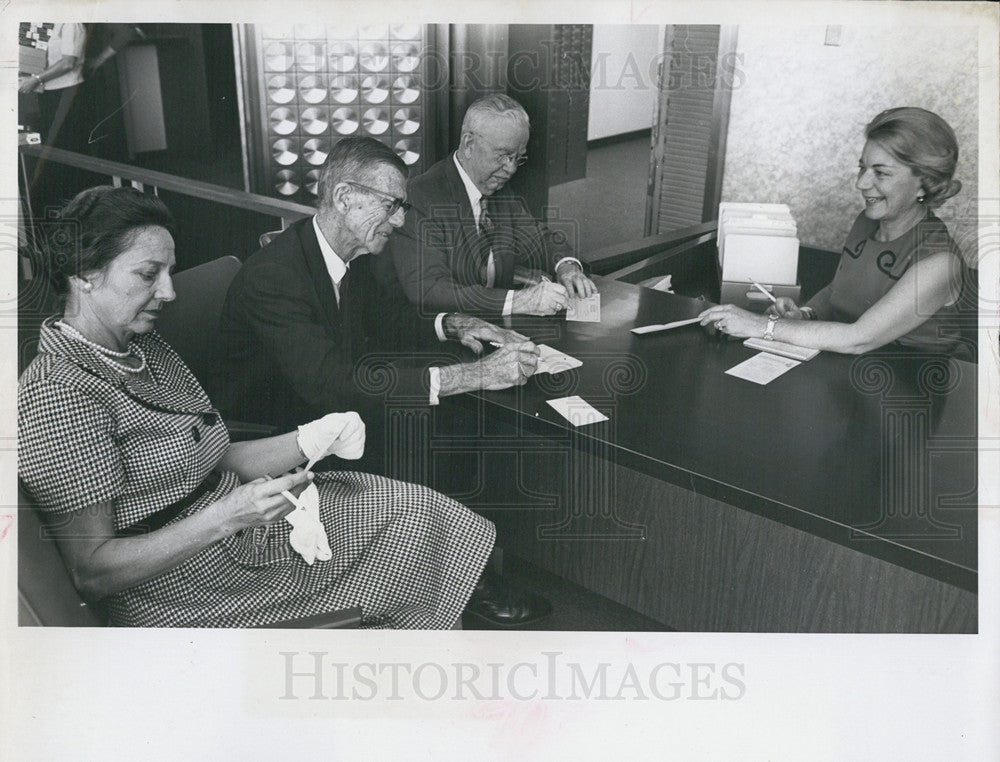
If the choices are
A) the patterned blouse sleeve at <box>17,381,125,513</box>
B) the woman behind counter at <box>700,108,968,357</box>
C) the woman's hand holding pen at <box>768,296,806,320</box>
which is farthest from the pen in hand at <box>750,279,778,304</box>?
the patterned blouse sleeve at <box>17,381,125,513</box>

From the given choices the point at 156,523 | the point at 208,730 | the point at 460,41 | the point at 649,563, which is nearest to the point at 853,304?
the point at 649,563

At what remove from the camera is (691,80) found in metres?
2.20

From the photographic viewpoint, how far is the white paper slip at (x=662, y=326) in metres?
2.36

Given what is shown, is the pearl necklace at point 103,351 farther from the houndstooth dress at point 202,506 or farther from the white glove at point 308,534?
the white glove at point 308,534

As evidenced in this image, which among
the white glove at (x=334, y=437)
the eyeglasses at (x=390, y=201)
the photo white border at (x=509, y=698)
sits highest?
the eyeglasses at (x=390, y=201)

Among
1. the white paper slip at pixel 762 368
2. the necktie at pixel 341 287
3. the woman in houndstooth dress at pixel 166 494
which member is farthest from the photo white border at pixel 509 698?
the necktie at pixel 341 287

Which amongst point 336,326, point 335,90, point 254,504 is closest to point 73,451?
point 254,504

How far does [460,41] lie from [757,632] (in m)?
1.57

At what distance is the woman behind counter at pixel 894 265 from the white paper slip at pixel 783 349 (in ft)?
0.05

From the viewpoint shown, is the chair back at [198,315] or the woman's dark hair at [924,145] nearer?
the chair back at [198,315]

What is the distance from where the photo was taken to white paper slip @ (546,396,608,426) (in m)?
2.05

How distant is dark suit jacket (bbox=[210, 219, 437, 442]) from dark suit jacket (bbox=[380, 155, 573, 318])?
0.38 feet

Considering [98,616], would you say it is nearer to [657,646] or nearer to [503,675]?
[503,675]

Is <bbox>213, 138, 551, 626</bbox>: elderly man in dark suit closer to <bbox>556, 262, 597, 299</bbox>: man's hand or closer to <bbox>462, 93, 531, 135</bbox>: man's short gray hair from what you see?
<bbox>462, 93, 531, 135</bbox>: man's short gray hair
